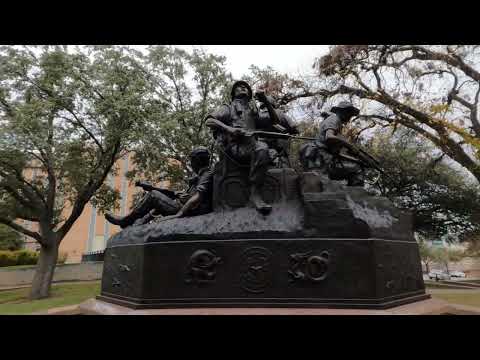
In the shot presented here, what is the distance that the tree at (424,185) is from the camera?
21.9 meters

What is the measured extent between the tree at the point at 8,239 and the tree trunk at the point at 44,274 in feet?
61.3

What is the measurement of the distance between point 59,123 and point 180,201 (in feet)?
48.8

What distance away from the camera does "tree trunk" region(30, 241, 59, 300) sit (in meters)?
19.5

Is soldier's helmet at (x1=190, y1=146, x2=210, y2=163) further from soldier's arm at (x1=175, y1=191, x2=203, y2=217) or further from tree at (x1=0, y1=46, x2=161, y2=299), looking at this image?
tree at (x1=0, y1=46, x2=161, y2=299)

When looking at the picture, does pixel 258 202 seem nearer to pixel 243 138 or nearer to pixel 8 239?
pixel 243 138

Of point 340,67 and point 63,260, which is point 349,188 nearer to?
point 340,67

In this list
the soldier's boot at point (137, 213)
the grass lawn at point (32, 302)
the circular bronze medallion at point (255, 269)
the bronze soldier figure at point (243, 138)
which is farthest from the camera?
the grass lawn at point (32, 302)

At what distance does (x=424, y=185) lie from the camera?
22328 mm

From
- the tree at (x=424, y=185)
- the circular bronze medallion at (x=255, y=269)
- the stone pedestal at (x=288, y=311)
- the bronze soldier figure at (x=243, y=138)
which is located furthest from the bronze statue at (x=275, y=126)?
the tree at (x=424, y=185)

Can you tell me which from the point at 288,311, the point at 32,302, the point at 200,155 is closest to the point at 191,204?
the point at 200,155

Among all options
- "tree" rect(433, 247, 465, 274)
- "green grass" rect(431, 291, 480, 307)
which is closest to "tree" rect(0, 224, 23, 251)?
"green grass" rect(431, 291, 480, 307)

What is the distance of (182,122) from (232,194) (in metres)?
15.3

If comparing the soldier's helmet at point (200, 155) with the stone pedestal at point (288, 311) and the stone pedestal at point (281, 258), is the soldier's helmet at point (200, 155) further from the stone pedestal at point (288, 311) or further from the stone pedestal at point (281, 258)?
the stone pedestal at point (288, 311)

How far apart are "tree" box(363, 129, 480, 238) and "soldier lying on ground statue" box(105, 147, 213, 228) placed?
16690 millimetres
